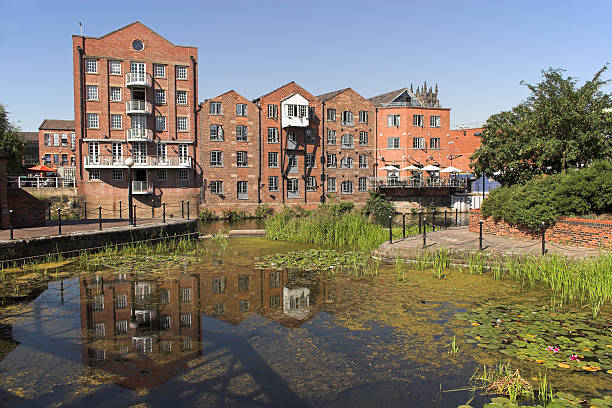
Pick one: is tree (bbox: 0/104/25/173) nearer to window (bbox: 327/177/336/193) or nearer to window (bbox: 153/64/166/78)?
window (bbox: 153/64/166/78)

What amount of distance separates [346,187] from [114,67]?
24453 mm

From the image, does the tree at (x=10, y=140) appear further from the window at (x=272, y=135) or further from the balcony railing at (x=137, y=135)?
the window at (x=272, y=135)

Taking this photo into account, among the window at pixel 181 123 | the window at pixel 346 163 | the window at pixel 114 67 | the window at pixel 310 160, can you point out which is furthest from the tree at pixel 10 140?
the window at pixel 346 163

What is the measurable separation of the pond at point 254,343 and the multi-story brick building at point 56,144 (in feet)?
198

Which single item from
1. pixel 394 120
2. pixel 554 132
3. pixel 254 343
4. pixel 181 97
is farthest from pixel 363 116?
pixel 254 343

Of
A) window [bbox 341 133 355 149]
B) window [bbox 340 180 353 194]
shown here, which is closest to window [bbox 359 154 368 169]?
window [bbox 341 133 355 149]

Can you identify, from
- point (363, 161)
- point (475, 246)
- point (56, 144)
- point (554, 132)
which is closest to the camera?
point (475, 246)

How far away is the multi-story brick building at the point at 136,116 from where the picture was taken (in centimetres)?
3738

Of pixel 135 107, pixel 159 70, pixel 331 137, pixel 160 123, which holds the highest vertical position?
pixel 159 70

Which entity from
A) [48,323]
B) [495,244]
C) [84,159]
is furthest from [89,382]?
[84,159]

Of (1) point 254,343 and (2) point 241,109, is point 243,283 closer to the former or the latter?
(1) point 254,343

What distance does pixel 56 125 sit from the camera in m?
65.4

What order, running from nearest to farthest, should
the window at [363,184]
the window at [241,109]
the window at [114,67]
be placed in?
1. the window at [114,67]
2. the window at [241,109]
3. the window at [363,184]

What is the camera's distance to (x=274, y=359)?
6793 mm
